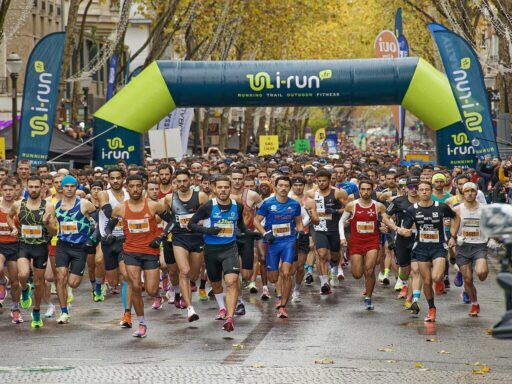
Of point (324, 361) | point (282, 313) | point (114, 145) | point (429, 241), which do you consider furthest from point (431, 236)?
point (114, 145)

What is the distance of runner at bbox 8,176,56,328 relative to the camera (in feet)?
50.3

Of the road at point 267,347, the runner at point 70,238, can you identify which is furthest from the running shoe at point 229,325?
the runner at point 70,238

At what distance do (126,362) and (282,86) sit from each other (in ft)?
48.3

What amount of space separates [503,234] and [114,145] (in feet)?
68.5

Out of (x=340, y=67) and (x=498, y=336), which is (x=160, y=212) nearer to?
(x=498, y=336)

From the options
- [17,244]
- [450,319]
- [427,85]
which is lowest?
[450,319]

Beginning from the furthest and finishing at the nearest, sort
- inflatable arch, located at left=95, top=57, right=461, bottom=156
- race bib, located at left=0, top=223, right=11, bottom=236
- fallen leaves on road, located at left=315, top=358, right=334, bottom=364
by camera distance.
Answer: inflatable arch, located at left=95, top=57, right=461, bottom=156, race bib, located at left=0, top=223, right=11, bottom=236, fallen leaves on road, located at left=315, top=358, right=334, bottom=364

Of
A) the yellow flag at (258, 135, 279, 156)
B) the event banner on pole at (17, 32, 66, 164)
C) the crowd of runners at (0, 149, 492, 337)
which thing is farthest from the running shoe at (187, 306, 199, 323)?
the yellow flag at (258, 135, 279, 156)

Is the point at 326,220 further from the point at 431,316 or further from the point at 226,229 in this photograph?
the point at 226,229

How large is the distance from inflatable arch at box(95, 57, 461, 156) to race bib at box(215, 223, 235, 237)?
11.8m

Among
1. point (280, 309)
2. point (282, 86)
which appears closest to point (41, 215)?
point (280, 309)

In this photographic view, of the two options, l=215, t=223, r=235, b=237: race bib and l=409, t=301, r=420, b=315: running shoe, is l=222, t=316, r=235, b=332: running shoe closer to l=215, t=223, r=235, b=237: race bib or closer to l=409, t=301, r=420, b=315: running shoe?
l=215, t=223, r=235, b=237: race bib

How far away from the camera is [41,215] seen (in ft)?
50.3

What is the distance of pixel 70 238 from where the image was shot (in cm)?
1541
